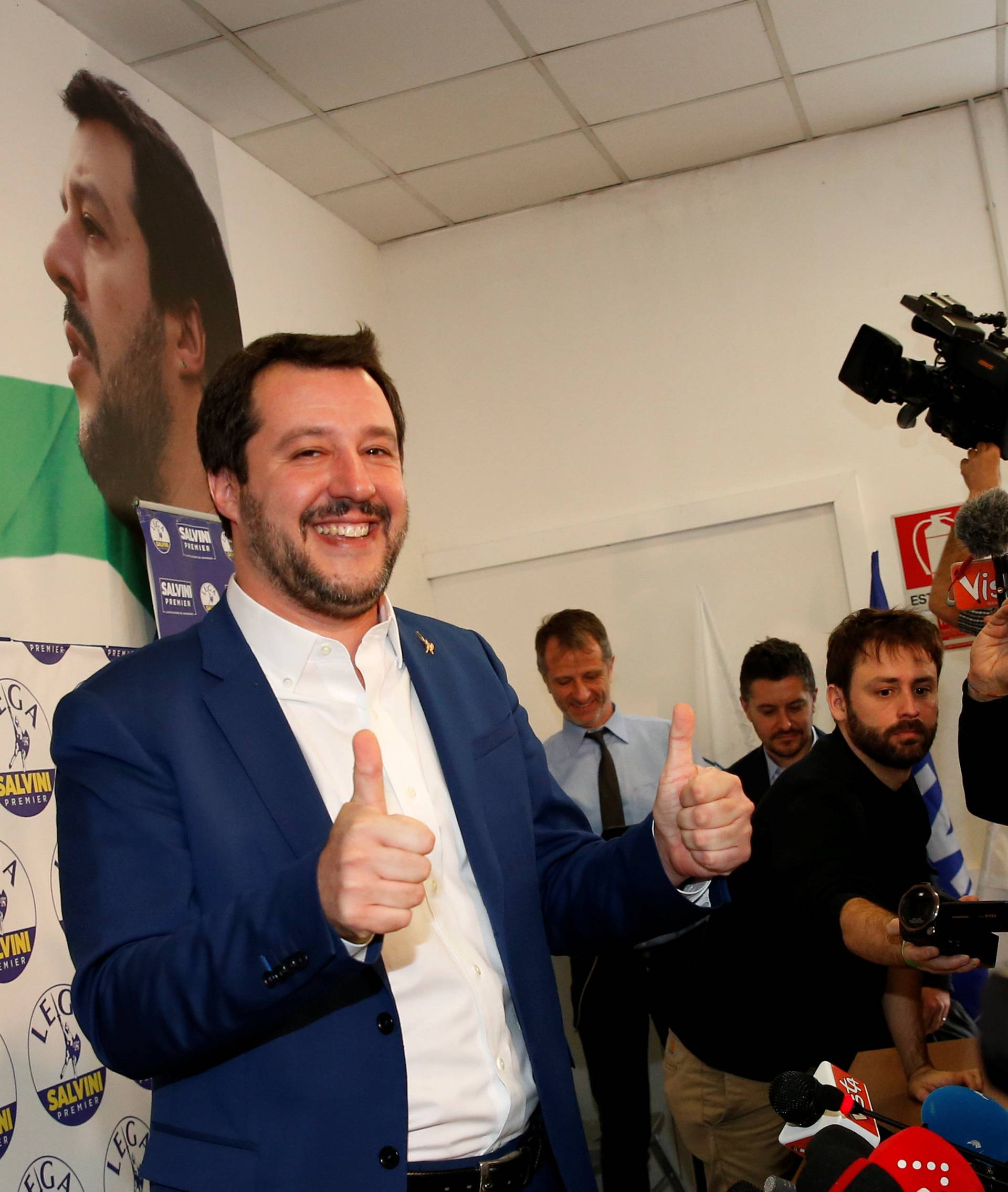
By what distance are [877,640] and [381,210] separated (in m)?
3.55

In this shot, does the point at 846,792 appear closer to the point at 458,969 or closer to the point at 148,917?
the point at 458,969

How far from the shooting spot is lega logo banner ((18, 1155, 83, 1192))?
8.62ft

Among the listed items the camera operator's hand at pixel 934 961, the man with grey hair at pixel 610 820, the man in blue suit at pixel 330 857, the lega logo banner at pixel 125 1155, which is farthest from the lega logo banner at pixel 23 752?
the camera operator's hand at pixel 934 961

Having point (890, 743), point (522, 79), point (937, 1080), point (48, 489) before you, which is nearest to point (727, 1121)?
point (937, 1080)

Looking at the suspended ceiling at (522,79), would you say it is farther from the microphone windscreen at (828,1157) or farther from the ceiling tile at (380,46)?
the microphone windscreen at (828,1157)

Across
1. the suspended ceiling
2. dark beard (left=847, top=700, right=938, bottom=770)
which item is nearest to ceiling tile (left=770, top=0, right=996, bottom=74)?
the suspended ceiling

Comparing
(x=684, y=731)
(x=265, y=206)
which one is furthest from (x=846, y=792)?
(x=265, y=206)

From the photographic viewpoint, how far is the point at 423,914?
5.19 feet

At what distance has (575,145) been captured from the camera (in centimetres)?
498

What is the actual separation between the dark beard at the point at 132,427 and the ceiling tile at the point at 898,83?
2.78 meters

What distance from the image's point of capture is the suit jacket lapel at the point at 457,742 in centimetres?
162

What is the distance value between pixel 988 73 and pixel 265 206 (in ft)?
9.67

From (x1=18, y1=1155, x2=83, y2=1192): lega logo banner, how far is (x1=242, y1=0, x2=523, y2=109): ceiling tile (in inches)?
130

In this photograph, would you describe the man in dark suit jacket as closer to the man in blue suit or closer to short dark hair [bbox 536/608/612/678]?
short dark hair [bbox 536/608/612/678]
